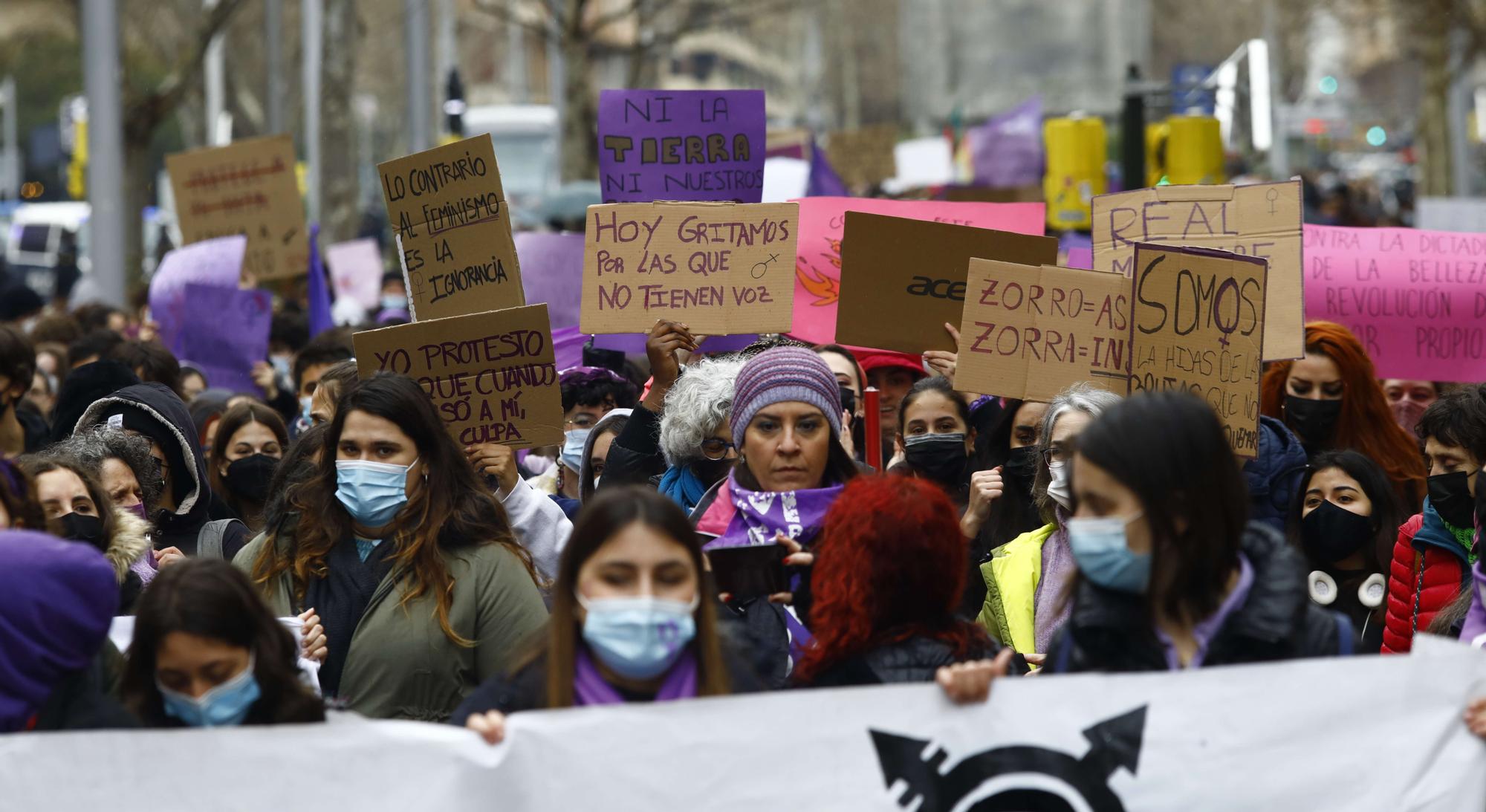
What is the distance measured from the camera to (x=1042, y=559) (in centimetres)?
478

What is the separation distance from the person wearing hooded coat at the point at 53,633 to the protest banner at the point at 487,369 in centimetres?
205

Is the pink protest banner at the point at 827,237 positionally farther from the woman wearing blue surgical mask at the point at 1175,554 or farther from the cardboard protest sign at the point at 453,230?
the woman wearing blue surgical mask at the point at 1175,554

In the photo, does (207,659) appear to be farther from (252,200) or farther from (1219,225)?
(252,200)

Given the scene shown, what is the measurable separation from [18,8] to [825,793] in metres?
53.7

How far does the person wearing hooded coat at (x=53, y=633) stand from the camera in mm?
3322

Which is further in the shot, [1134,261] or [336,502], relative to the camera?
[1134,261]

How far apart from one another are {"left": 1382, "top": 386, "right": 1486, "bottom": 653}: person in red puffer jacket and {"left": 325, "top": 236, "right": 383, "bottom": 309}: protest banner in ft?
33.2

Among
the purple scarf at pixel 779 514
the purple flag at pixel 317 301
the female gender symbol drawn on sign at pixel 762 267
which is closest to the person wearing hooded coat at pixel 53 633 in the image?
the purple scarf at pixel 779 514

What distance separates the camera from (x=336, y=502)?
4.53m

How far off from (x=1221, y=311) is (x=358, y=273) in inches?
400

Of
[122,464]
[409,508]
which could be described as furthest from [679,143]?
[409,508]

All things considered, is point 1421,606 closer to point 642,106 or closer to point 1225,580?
point 1225,580

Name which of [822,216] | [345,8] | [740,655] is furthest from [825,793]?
[345,8]

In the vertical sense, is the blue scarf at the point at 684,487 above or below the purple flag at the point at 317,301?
below
